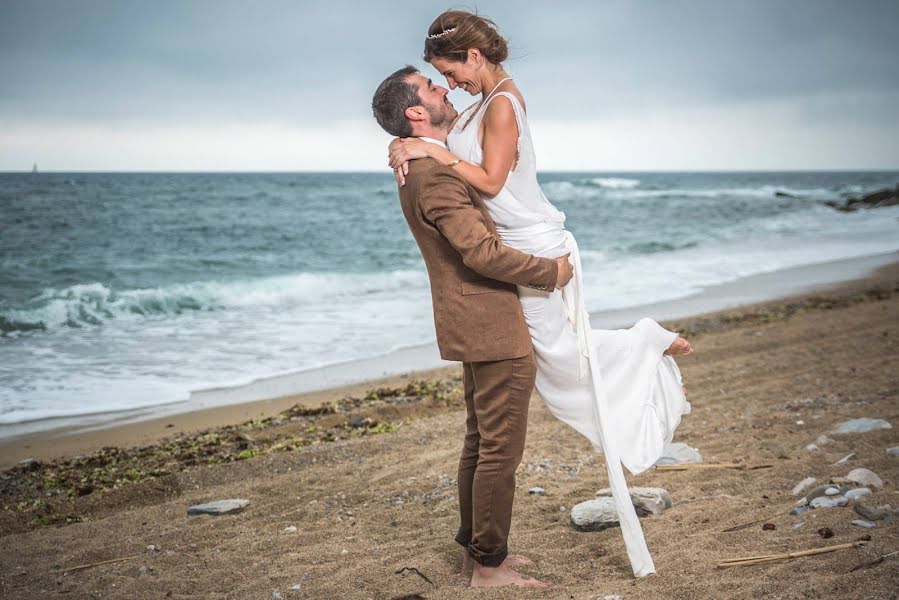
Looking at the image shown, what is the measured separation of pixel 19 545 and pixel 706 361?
6355 mm

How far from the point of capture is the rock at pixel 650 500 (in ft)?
14.0

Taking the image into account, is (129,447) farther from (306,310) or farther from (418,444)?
(306,310)

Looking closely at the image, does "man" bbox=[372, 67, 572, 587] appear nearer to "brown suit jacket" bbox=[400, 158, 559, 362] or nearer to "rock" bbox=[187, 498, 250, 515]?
"brown suit jacket" bbox=[400, 158, 559, 362]

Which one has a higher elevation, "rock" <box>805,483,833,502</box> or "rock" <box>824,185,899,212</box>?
"rock" <box>824,185,899,212</box>

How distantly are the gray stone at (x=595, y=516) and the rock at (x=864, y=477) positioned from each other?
1.30m

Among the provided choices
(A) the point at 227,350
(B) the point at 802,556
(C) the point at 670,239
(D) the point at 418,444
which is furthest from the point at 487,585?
(C) the point at 670,239

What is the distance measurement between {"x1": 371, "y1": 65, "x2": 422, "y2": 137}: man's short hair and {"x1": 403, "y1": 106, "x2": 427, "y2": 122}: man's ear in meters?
0.01

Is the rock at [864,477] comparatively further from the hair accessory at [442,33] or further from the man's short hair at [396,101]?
the hair accessory at [442,33]

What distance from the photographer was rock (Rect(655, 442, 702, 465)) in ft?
16.5

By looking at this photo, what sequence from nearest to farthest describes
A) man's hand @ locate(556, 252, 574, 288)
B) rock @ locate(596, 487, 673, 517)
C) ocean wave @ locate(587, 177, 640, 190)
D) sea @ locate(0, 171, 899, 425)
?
man's hand @ locate(556, 252, 574, 288), rock @ locate(596, 487, 673, 517), sea @ locate(0, 171, 899, 425), ocean wave @ locate(587, 177, 640, 190)

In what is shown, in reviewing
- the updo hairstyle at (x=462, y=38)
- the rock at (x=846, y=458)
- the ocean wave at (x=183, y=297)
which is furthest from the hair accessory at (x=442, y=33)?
the ocean wave at (x=183, y=297)

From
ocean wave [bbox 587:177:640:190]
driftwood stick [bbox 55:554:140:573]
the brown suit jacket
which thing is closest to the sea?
driftwood stick [bbox 55:554:140:573]

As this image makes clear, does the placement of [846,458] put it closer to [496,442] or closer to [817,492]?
[817,492]

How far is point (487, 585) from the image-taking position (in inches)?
135
